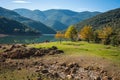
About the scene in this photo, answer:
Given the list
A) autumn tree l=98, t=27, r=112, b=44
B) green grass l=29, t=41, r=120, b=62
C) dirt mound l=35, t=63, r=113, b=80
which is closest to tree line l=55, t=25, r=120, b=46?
autumn tree l=98, t=27, r=112, b=44

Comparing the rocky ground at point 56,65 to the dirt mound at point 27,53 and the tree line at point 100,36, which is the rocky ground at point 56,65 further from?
the tree line at point 100,36

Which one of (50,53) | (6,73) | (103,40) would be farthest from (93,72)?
(103,40)

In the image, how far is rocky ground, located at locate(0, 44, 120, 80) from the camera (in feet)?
167

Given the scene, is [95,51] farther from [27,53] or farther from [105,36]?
[105,36]

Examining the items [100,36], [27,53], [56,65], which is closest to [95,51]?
[56,65]

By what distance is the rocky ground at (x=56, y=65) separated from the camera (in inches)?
2004

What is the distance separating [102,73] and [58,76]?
31.4 feet

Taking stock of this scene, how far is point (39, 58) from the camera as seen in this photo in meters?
72.2

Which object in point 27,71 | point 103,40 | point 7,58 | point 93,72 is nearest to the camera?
point 93,72

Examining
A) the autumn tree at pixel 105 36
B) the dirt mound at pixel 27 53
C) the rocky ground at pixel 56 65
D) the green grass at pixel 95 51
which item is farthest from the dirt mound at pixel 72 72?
the autumn tree at pixel 105 36

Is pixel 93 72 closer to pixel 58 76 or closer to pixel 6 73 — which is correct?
pixel 58 76

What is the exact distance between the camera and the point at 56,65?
207 feet

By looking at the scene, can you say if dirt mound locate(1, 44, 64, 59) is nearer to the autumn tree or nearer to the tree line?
the tree line

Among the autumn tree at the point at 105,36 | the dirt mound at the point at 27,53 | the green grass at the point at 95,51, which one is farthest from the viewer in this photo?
the autumn tree at the point at 105,36
